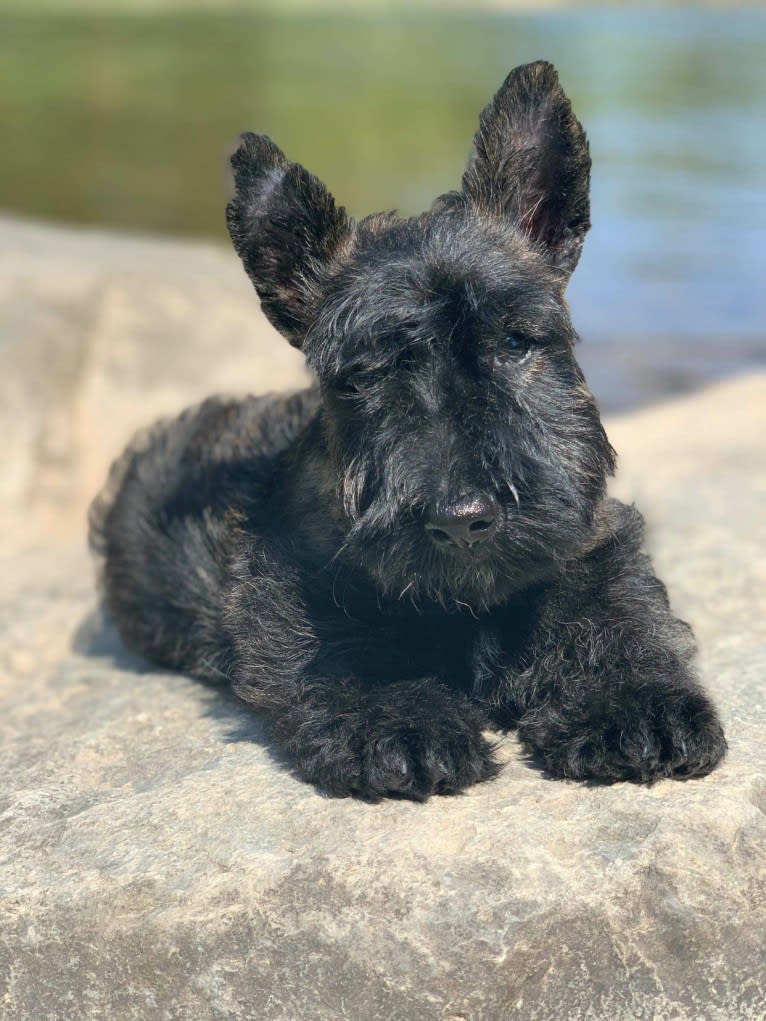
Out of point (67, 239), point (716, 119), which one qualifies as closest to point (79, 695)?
point (67, 239)

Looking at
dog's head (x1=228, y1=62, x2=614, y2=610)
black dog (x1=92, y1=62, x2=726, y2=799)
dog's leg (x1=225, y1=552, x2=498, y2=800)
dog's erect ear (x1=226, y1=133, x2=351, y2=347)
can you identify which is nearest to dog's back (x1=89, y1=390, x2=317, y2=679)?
black dog (x1=92, y1=62, x2=726, y2=799)

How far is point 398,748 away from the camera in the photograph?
4.06 metres

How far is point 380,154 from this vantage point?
77.9 ft

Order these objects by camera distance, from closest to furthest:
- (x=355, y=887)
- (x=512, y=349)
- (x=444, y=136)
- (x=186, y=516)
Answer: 1. (x=355, y=887)
2. (x=512, y=349)
3. (x=186, y=516)
4. (x=444, y=136)

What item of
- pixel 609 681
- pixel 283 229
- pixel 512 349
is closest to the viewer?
pixel 512 349

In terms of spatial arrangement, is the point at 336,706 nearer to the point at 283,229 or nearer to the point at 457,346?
the point at 457,346

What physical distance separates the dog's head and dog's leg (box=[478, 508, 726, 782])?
364 millimetres

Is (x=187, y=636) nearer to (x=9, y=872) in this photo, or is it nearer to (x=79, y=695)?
(x=79, y=695)

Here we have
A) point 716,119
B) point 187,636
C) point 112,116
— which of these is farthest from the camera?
point 112,116

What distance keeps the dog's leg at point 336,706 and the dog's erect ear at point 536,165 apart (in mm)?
1465

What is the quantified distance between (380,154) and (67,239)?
1309cm

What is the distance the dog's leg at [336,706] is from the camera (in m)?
4.07

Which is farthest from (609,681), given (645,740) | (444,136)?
(444,136)

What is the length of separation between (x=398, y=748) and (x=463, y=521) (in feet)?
2.48
